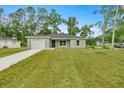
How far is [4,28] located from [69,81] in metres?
39.4

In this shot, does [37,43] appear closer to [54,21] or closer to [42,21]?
[42,21]

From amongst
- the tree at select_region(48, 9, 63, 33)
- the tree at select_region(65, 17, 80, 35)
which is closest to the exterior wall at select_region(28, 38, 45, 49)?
the tree at select_region(48, 9, 63, 33)

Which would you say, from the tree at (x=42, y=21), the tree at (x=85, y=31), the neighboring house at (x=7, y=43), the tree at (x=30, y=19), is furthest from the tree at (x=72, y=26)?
the neighboring house at (x=7, y=43)

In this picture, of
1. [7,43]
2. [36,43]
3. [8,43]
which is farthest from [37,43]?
[8,43]

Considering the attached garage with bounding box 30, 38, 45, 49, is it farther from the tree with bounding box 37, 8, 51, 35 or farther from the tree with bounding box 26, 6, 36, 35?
the tree with bounding box 37, 8, 51, 35

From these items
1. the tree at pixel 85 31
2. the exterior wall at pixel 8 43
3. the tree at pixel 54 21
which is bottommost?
the exterior wall at pixel 8 43

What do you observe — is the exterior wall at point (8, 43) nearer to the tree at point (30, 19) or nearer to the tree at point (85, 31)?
the tree at point (30, 19)

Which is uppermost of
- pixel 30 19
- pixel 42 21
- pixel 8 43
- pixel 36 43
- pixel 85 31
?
pixel 30 19
